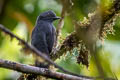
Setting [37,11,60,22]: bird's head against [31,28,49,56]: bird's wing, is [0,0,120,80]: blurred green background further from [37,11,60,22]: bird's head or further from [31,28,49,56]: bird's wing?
[31,28,49,56]: bird's wing

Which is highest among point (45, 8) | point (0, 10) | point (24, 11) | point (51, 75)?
point (45, 8)

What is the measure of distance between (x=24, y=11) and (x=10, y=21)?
178 mm

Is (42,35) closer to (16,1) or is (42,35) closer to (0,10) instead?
(16,1)

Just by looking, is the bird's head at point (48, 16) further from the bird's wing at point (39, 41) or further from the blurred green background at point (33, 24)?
the bird's wing at point (39, 41)

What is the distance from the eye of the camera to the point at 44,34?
4309 millimetres

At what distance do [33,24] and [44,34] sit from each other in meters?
1.30

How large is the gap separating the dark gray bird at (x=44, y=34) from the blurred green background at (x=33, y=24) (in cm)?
13

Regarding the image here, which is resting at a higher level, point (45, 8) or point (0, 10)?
point (45, 8)

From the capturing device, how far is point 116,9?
10.2ft

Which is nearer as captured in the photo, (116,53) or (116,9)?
(116,9)

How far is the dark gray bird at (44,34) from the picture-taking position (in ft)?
13.3

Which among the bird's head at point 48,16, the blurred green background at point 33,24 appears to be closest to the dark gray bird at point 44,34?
the bird's head at point 48,16

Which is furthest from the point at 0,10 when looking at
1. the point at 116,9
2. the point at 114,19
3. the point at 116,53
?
the point at 116,53

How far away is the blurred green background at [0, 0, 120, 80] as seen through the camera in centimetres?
193
